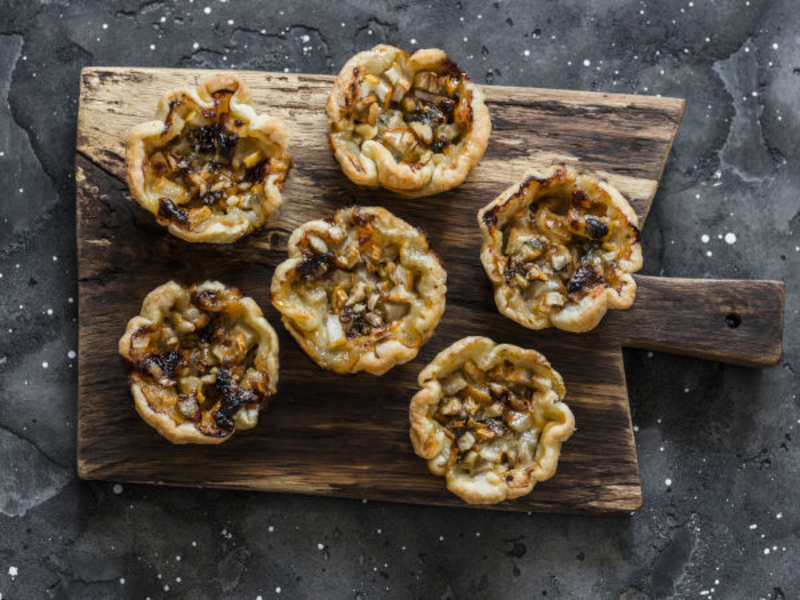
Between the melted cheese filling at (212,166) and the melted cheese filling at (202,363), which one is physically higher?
the melted cheese filling at (212,166)

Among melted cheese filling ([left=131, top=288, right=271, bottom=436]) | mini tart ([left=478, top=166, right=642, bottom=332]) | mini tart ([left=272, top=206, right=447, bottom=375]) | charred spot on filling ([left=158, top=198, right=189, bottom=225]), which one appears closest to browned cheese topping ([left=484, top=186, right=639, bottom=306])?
mini tart ([left=478, top=166, right=642, bottom=332])

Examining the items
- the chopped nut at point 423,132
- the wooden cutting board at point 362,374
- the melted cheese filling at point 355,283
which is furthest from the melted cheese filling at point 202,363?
the chopped nut at point 423,132

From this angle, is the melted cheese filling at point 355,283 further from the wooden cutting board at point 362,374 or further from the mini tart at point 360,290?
the wooden cutting board at point 362,374

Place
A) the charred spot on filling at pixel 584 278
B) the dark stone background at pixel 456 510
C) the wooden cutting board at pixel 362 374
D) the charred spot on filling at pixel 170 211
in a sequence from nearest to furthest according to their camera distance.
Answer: the charred spot on filling at pixel 170 211
the charred spot on filling at pixel 584 278
the wooden cutting board at pixel 362 374
the dark stone background at pixel 456 510

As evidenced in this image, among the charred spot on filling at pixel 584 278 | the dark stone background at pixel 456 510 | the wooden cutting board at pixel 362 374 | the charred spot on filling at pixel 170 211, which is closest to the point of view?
the charred spot on filling at pixel 170 211

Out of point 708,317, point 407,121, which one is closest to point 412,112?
point 407,121

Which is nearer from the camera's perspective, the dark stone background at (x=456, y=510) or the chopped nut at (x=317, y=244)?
the chopped nut at (x=317, y=244)
